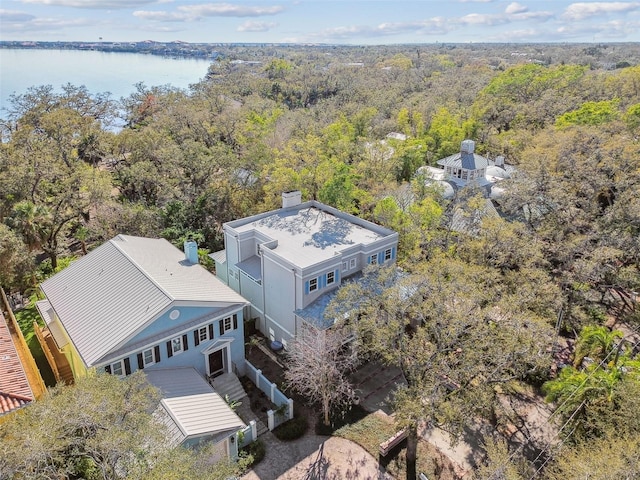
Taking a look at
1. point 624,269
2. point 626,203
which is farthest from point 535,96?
point 624,269

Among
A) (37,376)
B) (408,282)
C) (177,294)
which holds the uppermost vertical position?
(408,282)

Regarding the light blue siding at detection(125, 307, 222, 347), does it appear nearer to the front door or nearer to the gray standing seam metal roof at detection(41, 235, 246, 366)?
the gray standing seam metal roof at detection(41, 235, 246, 366)

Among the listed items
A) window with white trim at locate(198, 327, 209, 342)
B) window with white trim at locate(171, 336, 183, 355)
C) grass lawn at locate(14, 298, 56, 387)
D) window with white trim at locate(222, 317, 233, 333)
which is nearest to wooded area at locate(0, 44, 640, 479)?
grass lawn at locate(14, 298, 56, 387)

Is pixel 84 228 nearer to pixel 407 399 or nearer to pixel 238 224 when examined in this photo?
pixel 238 224

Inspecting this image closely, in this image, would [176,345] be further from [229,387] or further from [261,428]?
[261,428]

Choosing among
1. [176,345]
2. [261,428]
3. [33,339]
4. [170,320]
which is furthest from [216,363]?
[33,339]

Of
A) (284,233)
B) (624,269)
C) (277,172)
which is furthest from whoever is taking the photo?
(277,172)

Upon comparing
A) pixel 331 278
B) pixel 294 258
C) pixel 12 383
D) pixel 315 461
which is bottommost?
pixel 315 461
